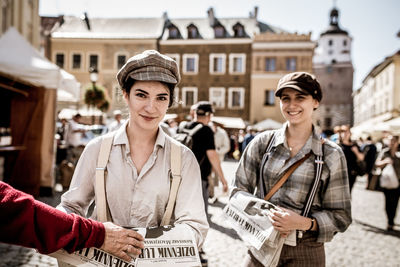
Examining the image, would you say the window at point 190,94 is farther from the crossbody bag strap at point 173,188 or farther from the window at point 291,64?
the crossbody bag strap at point 173,188

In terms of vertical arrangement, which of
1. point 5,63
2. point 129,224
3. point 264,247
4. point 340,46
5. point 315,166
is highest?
point 340,46

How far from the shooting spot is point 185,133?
15.7 ft

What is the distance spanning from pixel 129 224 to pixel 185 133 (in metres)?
3.08

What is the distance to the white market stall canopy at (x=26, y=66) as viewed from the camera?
609 centimetres

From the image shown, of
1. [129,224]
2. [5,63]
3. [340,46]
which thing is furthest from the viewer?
[340,46]

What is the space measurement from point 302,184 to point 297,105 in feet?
1.72

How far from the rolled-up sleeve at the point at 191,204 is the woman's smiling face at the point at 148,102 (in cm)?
26

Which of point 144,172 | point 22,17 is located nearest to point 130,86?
point 144,172

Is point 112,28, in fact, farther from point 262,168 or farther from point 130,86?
point 130,86

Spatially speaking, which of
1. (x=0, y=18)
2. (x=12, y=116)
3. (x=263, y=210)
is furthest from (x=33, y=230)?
(x=0, y=18)

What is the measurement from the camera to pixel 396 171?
6.72 metres

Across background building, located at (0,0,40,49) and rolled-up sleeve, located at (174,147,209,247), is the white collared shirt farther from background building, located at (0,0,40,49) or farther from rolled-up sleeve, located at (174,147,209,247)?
background building, located at (0,0,40,49)

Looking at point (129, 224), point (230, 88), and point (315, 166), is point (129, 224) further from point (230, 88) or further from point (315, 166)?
point (230, 88)

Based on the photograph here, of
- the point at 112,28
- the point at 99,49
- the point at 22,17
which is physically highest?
the point at 112,28
